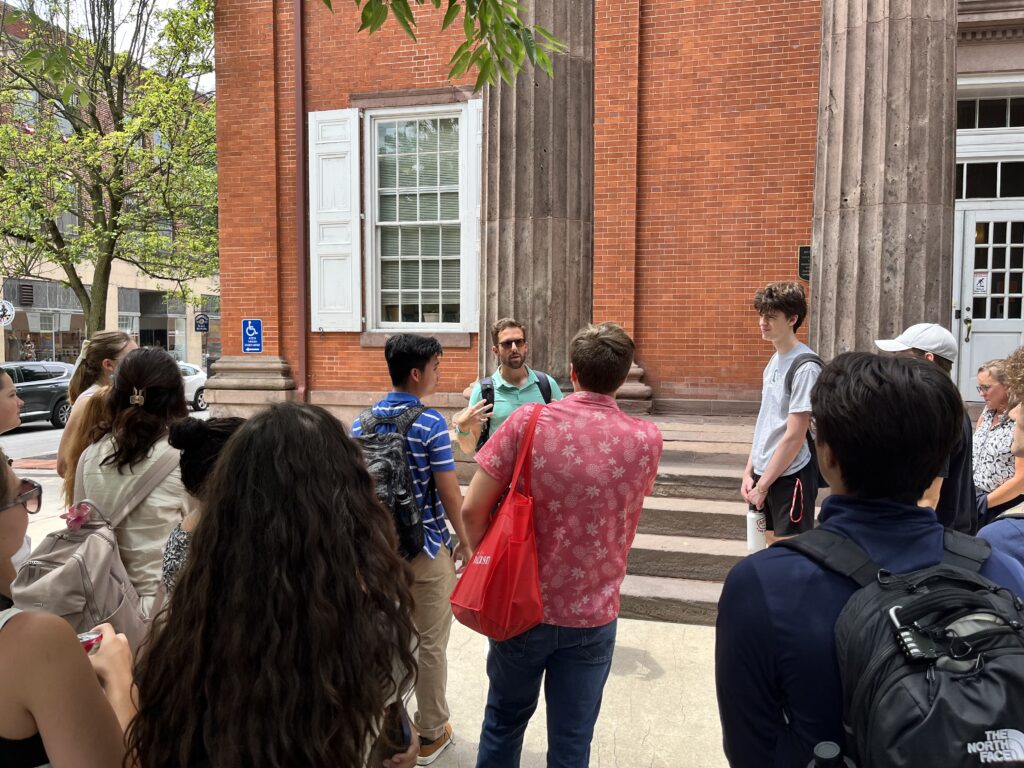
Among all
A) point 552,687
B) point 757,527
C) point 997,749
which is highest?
point 997,749

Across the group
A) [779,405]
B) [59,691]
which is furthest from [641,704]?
[59,691]

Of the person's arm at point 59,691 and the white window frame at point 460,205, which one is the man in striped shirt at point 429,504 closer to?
the person's arm at point 59,691

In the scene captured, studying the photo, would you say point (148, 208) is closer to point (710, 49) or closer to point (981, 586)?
point (710, 49)

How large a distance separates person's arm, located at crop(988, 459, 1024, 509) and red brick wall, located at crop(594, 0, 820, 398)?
17.2 ft

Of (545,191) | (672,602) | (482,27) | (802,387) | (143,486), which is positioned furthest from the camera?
(545,191)

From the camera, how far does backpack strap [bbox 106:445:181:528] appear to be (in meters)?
2.75

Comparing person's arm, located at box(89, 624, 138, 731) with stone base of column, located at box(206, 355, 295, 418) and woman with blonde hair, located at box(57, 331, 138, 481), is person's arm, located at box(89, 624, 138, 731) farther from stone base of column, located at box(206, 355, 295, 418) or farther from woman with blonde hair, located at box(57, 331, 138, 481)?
stone base of column, located at box(206, 355, 295, 418)

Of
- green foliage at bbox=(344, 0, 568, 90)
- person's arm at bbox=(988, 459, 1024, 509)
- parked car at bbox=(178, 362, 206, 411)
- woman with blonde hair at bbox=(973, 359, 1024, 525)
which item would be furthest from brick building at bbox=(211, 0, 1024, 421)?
parked car at bbox=(178, 362, 206, 411)

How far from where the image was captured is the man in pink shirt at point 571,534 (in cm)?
248

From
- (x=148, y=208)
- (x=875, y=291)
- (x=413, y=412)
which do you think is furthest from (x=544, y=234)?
(x=148, y=208)

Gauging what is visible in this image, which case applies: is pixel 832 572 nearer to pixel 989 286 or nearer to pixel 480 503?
pixel 480 503

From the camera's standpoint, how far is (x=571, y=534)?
2.51 m

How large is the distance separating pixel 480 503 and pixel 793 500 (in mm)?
2190

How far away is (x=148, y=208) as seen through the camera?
690 inches
